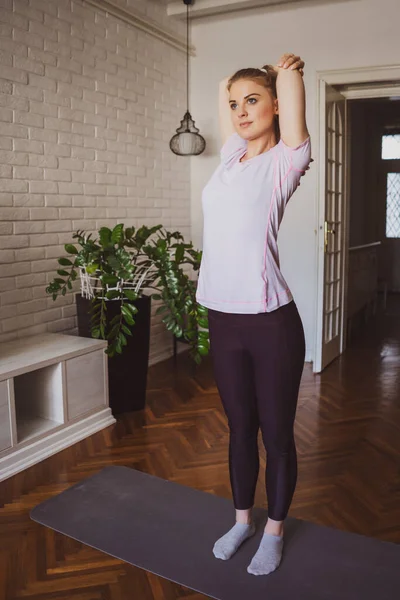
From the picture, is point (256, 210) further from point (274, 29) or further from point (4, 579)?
point (274, 29)

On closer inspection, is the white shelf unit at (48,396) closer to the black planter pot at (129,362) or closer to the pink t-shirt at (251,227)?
A: the black planter pot at (129,362)

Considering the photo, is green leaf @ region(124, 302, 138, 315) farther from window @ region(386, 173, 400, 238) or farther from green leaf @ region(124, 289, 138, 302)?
window @ region(386, 173, 400, 238)

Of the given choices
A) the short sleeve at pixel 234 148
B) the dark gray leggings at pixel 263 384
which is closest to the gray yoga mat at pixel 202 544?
the dark gray leggings at pixel 263 384

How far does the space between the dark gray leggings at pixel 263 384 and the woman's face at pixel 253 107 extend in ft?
2.00

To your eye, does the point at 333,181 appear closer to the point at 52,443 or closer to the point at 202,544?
the point at 52,443

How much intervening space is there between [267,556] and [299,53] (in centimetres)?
414

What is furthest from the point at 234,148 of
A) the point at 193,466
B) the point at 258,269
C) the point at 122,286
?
the point at 122,286

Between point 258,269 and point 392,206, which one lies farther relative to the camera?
point 392,206

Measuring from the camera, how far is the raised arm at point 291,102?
181 centimetres

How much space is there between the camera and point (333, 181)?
16.1 feet

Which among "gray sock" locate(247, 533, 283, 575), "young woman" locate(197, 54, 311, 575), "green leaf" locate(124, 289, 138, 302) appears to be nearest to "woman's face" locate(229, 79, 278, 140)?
"young woman" locate(197, 54, 311, 575)

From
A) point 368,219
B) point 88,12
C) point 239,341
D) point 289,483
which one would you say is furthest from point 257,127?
point 368,219

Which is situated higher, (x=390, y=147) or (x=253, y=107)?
(x=390, y=147)

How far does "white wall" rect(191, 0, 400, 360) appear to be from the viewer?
462 cm
